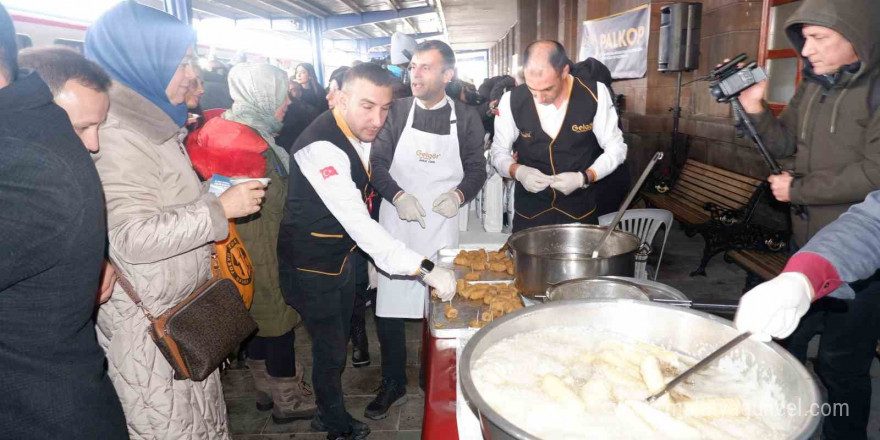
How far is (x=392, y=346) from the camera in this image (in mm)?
2828

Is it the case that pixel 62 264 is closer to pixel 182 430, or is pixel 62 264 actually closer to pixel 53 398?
pixel 53 398

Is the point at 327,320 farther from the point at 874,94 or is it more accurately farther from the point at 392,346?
the point at 874,94

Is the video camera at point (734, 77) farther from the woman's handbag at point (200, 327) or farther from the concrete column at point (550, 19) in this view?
the concrete column at point (550, 19)

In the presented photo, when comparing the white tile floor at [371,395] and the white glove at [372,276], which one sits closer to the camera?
the white tile floor at [371,395]

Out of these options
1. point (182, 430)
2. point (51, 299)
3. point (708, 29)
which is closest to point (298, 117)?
point (182, 430)

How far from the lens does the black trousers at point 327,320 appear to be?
7.41 ft

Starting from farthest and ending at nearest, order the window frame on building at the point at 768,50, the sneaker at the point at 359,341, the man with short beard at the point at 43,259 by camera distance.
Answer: the window frame on building at the point at 768,50 → the sneaker at the point at 359,341 → the man with short beard at the point at 43,259

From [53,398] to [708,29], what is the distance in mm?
7281

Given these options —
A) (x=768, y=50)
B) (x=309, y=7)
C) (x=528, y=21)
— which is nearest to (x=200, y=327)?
(x=768, y=50)

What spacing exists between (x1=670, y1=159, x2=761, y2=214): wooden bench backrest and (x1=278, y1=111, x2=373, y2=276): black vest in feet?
14.2

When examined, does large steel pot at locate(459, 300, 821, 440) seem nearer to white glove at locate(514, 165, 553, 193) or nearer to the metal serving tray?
the metal serving tray

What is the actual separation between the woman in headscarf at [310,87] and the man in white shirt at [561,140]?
379 cm

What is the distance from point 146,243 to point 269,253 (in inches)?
43.8

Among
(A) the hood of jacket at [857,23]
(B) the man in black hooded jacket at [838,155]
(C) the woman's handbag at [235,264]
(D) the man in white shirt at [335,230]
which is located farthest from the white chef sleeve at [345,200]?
(A) the hood of jacket at [857,23]
